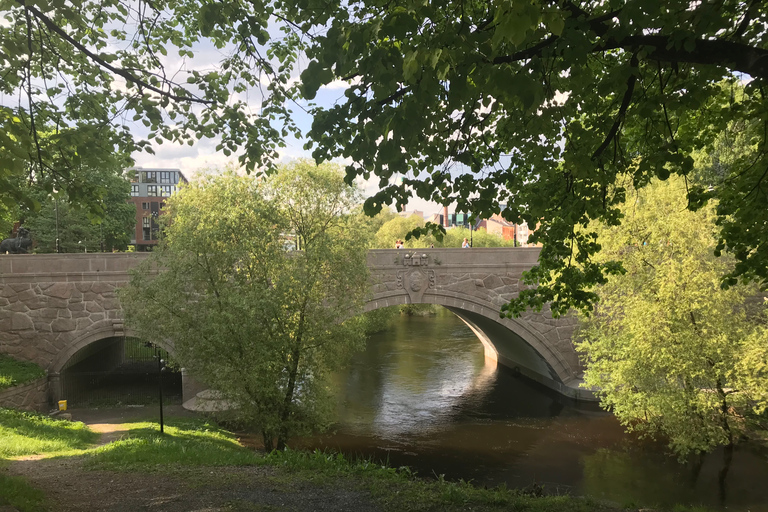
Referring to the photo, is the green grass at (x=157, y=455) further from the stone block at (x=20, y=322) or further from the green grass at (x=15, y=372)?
the stone block at (x=20, y=322)

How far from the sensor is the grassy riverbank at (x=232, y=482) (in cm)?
573

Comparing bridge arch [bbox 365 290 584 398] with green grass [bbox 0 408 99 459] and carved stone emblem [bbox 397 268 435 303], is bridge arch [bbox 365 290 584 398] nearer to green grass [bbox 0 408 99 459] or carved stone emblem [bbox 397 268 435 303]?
carved stone emblem [bbox 397 268 435 303]

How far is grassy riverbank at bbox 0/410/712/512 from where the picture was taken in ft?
18.8

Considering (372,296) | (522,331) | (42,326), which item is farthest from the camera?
(522,331)

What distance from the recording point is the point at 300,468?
7625 mm

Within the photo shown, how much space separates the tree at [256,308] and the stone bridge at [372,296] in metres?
2.57

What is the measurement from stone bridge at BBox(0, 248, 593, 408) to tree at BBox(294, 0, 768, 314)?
8613mm

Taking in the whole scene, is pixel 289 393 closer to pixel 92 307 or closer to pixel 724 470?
pixel 92 307

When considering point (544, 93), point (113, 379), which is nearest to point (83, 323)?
point (113, 379)

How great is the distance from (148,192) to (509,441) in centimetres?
5578

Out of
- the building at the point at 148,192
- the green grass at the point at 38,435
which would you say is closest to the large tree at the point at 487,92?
the green grass at the point at 38,435

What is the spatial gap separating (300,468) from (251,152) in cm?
463

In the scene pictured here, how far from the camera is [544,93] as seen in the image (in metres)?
3.73

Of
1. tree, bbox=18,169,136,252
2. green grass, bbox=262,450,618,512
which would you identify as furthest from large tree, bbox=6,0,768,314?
tree, bbox=18,169,136,252
